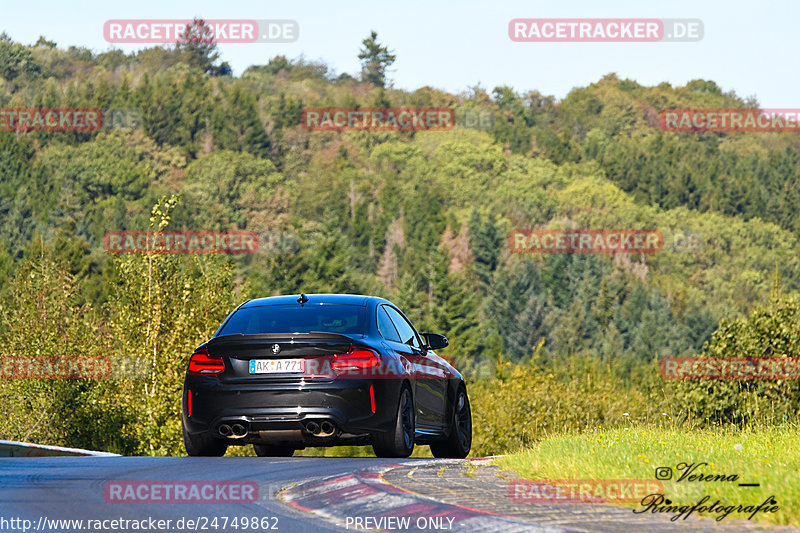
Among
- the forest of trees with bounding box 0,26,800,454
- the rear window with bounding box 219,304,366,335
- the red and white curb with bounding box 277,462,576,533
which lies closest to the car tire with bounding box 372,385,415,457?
the rear window with bounding box 219,304,366,335

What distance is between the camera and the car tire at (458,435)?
14.2 metres

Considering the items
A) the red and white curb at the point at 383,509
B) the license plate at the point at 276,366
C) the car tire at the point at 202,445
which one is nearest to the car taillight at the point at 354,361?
the license plate at the point at 276,366

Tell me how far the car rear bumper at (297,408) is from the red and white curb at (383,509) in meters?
2.81

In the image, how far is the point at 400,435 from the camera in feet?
40.0

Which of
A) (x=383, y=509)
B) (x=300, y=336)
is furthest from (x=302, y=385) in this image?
(x=383, y=509)

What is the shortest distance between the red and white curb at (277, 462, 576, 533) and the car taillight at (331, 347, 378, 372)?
9.44 feet

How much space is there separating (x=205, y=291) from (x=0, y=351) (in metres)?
9.51

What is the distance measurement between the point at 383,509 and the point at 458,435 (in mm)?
6821

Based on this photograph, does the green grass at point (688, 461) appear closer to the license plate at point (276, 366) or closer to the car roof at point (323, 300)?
the license plate at point (276, 366)

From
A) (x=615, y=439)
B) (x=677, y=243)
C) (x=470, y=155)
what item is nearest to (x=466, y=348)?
(x=677, y=243)

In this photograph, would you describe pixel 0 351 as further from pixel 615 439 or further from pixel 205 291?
pixel 615 439

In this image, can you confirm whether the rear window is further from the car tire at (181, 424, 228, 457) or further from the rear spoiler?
the car tire at (181, 424, 228, 457)

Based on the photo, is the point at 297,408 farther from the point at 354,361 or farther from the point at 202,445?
the point at 202,445

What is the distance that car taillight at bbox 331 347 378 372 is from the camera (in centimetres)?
1178
